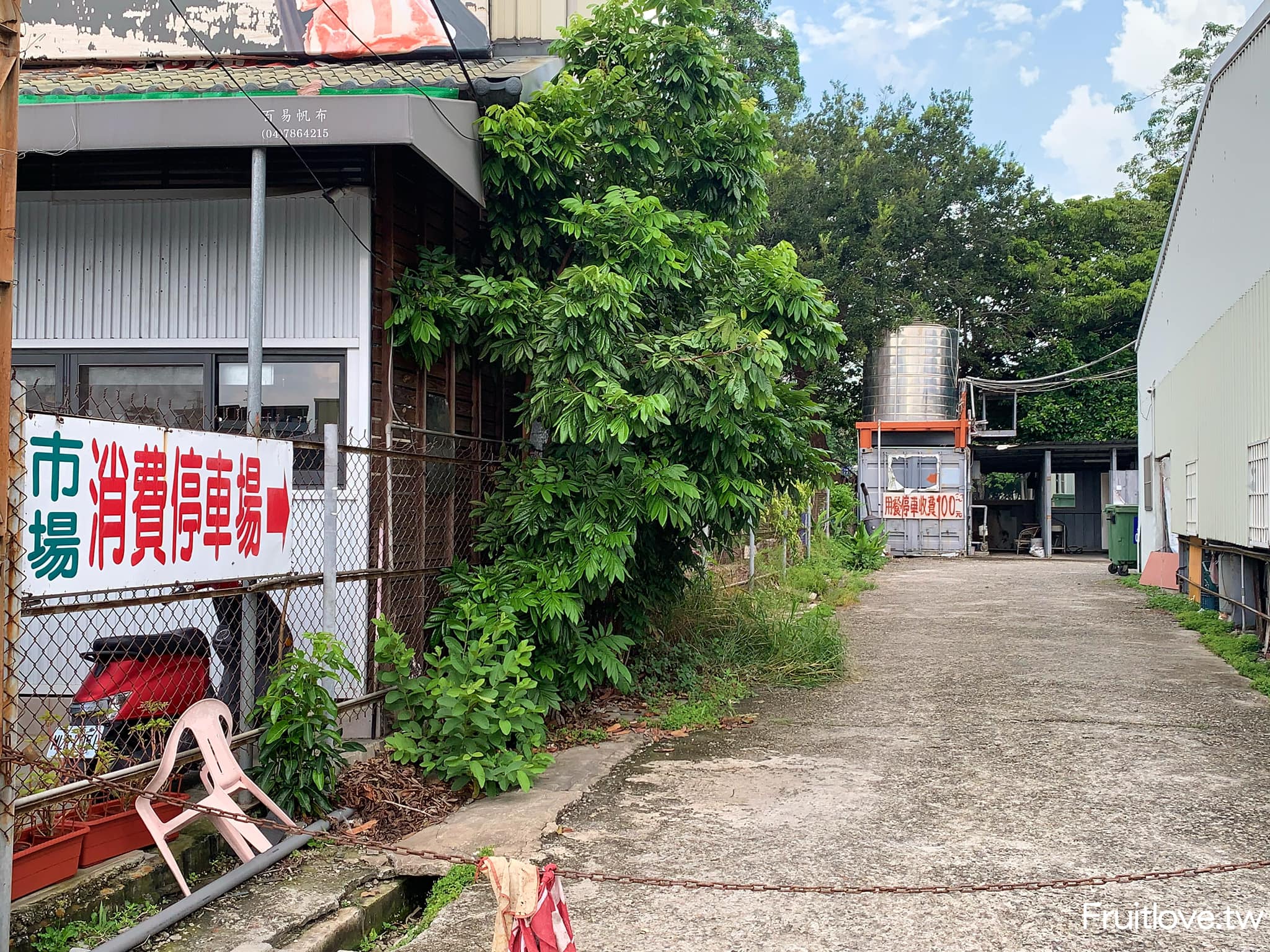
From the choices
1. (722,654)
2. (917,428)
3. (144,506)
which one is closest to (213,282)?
(144,506)

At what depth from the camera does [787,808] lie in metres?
5.48

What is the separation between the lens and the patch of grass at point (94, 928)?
11.4ft

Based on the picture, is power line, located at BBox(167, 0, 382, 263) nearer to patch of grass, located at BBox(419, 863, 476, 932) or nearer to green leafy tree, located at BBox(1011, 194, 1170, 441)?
patch of grass, located at BBox(419, 863, 476, 932)

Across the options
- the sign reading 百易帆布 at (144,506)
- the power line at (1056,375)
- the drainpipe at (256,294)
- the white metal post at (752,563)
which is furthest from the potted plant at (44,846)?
the power line at (1056,375)

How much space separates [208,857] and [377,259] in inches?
141

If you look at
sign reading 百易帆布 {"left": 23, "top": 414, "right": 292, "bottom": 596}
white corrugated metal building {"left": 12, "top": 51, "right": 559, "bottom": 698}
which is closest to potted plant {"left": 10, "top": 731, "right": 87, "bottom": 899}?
sign reading 百易帆布 {"left": 23, "top": 414, "right": 292, "bottom": 596}

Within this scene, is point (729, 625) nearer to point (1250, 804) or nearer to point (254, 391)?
point (1250, 804)

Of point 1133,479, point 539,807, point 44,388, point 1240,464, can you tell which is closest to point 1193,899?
point 539,807

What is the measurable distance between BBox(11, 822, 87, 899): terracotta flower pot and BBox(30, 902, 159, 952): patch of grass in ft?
0.54

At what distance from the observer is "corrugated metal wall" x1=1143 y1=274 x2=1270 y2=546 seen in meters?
10.1

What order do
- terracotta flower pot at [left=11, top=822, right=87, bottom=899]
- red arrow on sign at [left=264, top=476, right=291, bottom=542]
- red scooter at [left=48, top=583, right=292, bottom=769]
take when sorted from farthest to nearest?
1. red arrow on sign at [left=264, top=476, right=291, bottom=542]
2. red scooter at [left=48, top=583, right=292, bottom=769]
3. terracotta flower pot at [left=11, top=822, right=87, bottom=899]

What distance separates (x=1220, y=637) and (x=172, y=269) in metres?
11.1

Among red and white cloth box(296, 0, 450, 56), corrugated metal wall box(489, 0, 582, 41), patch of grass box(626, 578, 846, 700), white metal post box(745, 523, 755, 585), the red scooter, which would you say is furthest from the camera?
white metal post box(745, 523, 755, 585)

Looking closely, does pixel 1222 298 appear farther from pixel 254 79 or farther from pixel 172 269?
pixel 172 269
